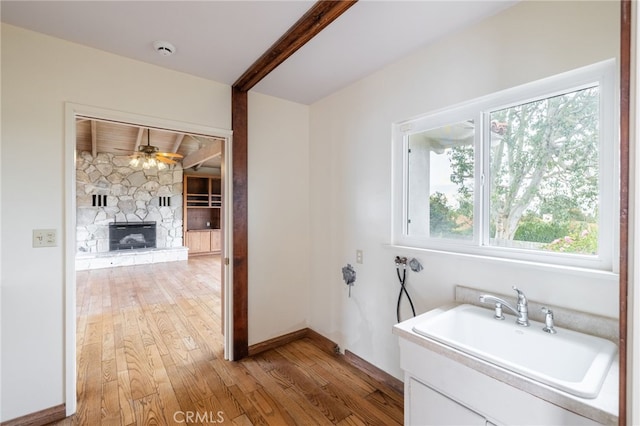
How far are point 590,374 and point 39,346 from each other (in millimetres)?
2926

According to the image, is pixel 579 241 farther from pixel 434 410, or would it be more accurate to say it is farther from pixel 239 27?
pixel 239 27

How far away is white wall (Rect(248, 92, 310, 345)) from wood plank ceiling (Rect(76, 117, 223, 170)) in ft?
8.35

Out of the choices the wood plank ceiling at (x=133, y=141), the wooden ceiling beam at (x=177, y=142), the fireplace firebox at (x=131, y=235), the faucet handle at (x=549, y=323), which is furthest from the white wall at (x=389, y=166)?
the fireplace firebox at (x=131, y=235)

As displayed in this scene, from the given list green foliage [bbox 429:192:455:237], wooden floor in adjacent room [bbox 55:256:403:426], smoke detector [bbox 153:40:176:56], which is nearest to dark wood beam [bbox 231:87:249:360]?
wooden floor in adjacent room [bbox 55:256:403:426]

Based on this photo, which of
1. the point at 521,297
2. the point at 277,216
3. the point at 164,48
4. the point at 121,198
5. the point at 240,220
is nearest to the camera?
the point at 521,297

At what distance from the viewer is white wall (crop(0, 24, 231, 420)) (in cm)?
174

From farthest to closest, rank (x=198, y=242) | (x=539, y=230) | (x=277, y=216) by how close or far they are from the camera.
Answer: (x=198, y=242) → (x=277, y=216) → (x=539, y=230)

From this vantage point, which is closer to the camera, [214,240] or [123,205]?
[123,205]

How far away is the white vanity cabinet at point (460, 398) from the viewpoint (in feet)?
3.22

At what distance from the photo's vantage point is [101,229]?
22.2 feet

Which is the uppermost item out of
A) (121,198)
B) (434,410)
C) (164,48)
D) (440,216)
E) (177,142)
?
(177,142)

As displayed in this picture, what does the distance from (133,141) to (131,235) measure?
246 cm

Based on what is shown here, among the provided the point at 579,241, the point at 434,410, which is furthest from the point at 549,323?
the point at 434,410

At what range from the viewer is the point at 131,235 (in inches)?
279
